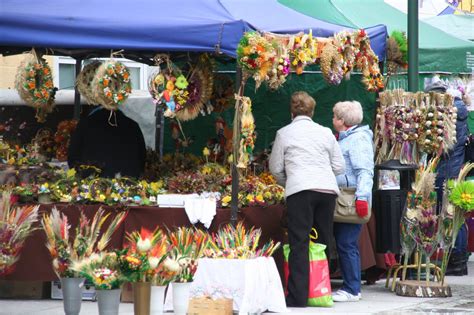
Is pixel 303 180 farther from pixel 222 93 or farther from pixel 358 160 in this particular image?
pixel 222 93

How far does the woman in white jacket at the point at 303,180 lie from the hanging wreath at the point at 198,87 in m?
0.99

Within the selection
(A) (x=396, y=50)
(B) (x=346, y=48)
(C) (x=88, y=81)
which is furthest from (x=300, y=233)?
(A) (x=396, y=50)

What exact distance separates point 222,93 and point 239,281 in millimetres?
3522

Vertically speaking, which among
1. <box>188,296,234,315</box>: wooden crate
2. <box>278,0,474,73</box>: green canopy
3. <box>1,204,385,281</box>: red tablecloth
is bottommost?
<box>188,296,234,315</box>: wooden crate

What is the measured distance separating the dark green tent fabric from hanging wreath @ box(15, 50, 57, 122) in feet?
9.45

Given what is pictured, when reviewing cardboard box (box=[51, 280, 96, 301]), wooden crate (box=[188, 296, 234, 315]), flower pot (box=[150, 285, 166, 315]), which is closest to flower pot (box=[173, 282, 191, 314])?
flower pot (box=[150, 285, 166, 315])

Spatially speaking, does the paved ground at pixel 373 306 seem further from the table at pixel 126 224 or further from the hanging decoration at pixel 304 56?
the hanging decoration at pixel 304 56

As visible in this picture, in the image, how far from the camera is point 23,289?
10406 mm

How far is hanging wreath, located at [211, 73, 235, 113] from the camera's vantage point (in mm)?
12242

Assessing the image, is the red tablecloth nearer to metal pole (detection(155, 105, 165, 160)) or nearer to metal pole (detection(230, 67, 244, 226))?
metal pole (detection(230, 67, 244, 226))

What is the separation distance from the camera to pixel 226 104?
1231 cm

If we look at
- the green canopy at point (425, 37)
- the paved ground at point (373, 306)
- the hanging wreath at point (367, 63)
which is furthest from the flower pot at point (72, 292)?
the green canopy at point (425, 37)

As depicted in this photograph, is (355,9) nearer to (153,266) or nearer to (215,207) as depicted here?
(215,207)

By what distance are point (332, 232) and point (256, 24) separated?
6.62 ft
